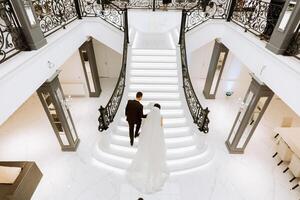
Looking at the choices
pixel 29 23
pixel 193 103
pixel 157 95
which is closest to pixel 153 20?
pixel 157 95

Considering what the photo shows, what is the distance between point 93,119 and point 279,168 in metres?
6.88

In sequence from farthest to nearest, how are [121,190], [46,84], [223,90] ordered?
[223,90], [121,190], [46,84]

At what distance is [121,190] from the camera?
521 centimetres

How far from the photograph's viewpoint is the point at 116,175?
5566 millimetres

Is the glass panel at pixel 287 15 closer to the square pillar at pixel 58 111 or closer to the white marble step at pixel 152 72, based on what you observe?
the white marble step at pixel 152 72

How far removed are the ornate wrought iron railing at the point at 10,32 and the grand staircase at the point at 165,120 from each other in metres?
3.15

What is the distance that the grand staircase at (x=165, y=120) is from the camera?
5.70 m

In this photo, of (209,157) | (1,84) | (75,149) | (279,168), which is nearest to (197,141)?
(209,157)

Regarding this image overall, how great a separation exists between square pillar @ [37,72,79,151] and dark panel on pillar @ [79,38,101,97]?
297cm

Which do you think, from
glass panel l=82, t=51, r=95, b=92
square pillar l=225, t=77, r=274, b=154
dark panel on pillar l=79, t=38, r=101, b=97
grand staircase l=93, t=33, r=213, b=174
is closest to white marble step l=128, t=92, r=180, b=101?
grand staircase l=93, t=33, r=213, b=174

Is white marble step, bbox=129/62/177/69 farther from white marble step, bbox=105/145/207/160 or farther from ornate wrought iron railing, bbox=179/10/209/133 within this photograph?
white marble step, bbox=105/145/207/160

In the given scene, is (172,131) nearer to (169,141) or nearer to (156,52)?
(169,141)

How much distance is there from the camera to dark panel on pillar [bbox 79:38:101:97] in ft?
25.7

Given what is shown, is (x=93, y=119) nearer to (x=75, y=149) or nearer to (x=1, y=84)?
(x=75, y=149)
